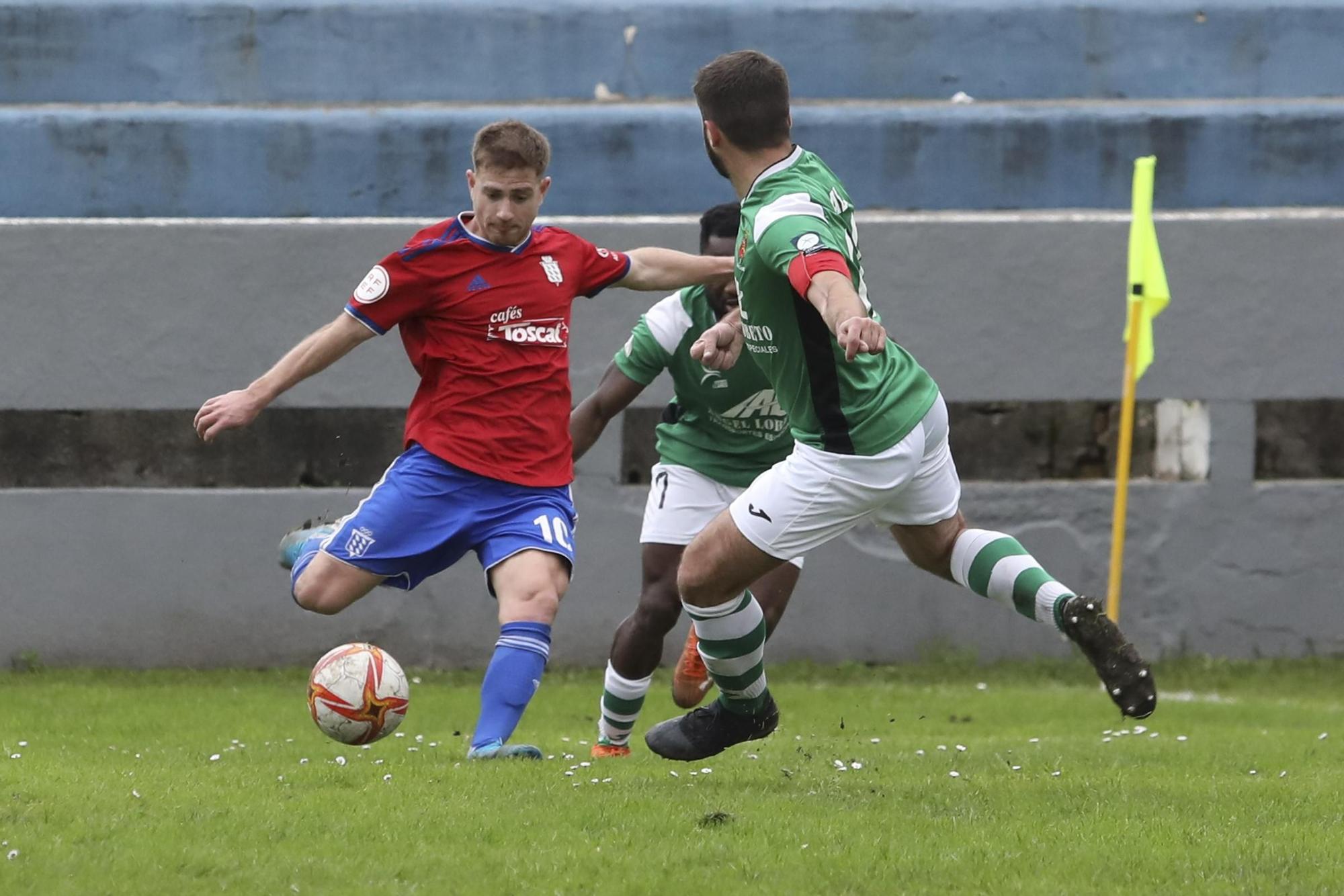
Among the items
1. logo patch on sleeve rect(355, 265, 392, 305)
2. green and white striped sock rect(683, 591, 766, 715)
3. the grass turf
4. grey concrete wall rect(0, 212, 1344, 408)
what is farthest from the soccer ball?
grey concrete wall rect(0, 212, 1344, 408)

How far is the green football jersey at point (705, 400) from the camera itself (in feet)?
22.3

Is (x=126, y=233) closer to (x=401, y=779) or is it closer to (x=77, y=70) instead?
(x=77, y=70)

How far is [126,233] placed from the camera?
10250 millimetres

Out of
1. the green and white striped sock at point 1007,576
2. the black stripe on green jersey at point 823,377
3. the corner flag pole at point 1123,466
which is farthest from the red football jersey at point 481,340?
the corner flag pole at point 1123,466

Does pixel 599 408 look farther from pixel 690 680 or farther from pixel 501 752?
pixel 501 752

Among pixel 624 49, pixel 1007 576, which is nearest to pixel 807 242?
pixel 1007 576

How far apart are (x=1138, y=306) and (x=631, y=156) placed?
3323 millimetres

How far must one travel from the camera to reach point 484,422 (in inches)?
241

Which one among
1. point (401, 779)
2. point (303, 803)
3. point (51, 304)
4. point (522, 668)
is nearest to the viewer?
point (303, 803)

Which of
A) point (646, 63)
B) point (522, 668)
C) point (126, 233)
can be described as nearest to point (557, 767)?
point (522, 668)

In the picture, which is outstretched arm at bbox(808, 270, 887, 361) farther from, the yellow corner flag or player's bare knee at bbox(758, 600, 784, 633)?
the yellow corner flag

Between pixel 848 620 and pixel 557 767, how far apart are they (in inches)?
194

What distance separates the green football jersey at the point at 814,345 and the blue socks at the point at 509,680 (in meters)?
1.36

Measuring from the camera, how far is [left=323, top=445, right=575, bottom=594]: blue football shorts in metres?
6.04
